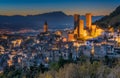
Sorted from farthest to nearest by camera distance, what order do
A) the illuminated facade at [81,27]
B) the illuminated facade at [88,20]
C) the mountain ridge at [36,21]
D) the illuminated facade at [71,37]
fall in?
the mountain ridge at [36,21], the illuminated facade at [88,20], the illuminated facade at [81,27], the illuminated facade at [71,37]

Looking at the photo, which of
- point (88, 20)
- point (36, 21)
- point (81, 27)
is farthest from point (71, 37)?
point (36, 21)

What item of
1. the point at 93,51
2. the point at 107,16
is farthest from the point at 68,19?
the point at 93,51

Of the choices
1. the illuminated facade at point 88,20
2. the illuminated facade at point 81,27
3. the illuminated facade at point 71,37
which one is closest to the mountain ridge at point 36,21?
the illuminated facade at point 88,20

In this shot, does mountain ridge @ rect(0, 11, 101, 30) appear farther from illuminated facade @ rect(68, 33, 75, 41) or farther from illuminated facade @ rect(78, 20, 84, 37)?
illuminated facade @ rect(68, 33, 75, 41)

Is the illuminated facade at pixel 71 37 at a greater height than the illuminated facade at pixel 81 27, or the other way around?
the illuminated facade at pixel 81 27

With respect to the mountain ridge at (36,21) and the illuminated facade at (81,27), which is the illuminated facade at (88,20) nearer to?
the illuminated facade at (81,27)

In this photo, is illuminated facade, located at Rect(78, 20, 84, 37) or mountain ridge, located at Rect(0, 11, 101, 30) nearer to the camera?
illuminated facade, located at Rect(78, 20, 84, 37)

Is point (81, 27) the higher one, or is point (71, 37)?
point (81, 27)

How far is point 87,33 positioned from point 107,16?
53.4 ft

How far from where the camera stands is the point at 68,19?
58.3 metres

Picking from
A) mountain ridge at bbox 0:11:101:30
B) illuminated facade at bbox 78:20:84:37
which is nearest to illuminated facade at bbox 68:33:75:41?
illuminated facade at bbox 78:20:84:37

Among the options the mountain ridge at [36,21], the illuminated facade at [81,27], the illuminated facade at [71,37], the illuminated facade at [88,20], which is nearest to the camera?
the illuminated facade at [71,37]

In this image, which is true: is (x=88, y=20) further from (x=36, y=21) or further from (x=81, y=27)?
(x=36, y=21)

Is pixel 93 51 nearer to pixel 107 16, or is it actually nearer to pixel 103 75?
pixel 103 75
